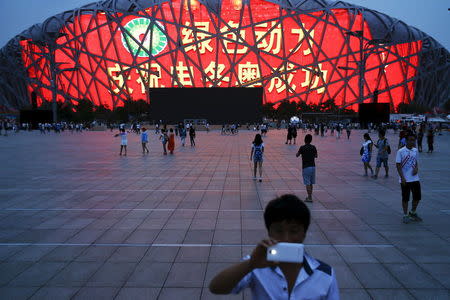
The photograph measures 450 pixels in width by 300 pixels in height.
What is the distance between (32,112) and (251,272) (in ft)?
179

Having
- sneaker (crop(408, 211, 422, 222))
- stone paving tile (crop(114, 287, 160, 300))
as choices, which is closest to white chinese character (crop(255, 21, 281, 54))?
sneaker (crop(408, 211, 422, 222))

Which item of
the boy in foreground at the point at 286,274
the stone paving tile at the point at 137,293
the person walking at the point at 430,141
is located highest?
the boy in foreground at the point at 286,274

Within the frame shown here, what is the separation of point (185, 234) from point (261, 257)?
474cm

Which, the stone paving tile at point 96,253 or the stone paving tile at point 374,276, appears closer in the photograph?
the stone paving tile at point 374,276

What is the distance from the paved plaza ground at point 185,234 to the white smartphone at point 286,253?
276cm

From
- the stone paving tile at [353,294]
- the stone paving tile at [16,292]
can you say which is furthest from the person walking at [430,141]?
the stone paving tile at [16,292]

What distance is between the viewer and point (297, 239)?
1741 mm

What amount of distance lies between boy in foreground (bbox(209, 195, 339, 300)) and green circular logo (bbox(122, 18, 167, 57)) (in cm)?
7309

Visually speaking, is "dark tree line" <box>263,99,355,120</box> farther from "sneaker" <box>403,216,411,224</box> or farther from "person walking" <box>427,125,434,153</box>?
"sneaker" <box>403,216,411,224</box>

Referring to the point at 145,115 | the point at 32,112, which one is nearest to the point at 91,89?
the point at 145,115

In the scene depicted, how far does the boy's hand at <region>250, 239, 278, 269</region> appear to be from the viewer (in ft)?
5.11

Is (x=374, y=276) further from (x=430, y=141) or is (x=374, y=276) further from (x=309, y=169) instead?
(x=430, y=141)

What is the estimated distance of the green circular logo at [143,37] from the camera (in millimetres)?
71625

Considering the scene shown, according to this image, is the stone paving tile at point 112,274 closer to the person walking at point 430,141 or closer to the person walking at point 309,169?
the person walking at point 309,169
